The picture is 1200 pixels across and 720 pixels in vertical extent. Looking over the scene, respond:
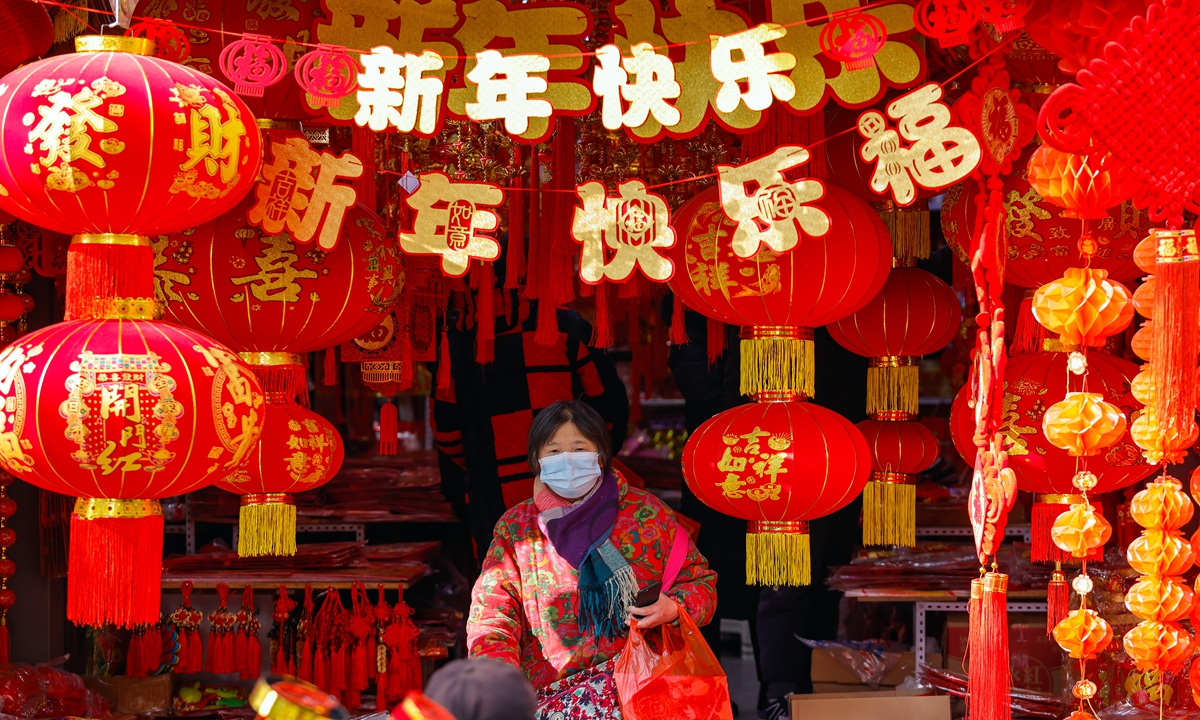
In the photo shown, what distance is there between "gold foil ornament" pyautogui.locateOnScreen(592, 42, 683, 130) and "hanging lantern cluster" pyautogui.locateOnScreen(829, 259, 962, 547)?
1092mm

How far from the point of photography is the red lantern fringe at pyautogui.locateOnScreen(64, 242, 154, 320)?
2.43m

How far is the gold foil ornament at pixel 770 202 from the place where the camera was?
283cm

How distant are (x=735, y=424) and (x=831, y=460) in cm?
23

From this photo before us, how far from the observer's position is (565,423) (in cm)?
326

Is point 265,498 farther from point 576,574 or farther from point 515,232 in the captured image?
point 515,232

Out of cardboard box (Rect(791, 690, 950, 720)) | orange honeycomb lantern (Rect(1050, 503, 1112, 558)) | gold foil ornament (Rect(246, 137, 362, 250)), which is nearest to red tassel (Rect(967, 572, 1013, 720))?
orange honeycomb lantern (Rect(1050, 503, 1112, 558))

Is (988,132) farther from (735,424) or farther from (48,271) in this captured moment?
(48,271)

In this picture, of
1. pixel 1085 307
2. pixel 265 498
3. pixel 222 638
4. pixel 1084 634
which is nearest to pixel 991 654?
pixel 1084 634

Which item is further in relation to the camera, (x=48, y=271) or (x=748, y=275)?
(x=48, y=271)

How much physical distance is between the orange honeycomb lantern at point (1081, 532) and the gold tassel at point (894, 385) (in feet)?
4.23

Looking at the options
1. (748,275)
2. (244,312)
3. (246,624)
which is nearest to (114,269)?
(244,312)

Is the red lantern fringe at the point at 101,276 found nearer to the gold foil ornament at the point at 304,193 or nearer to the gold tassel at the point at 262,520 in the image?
the gold foil ornament at the point at 304,193

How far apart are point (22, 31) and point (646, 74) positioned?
4.73 ft

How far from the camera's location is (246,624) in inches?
190
